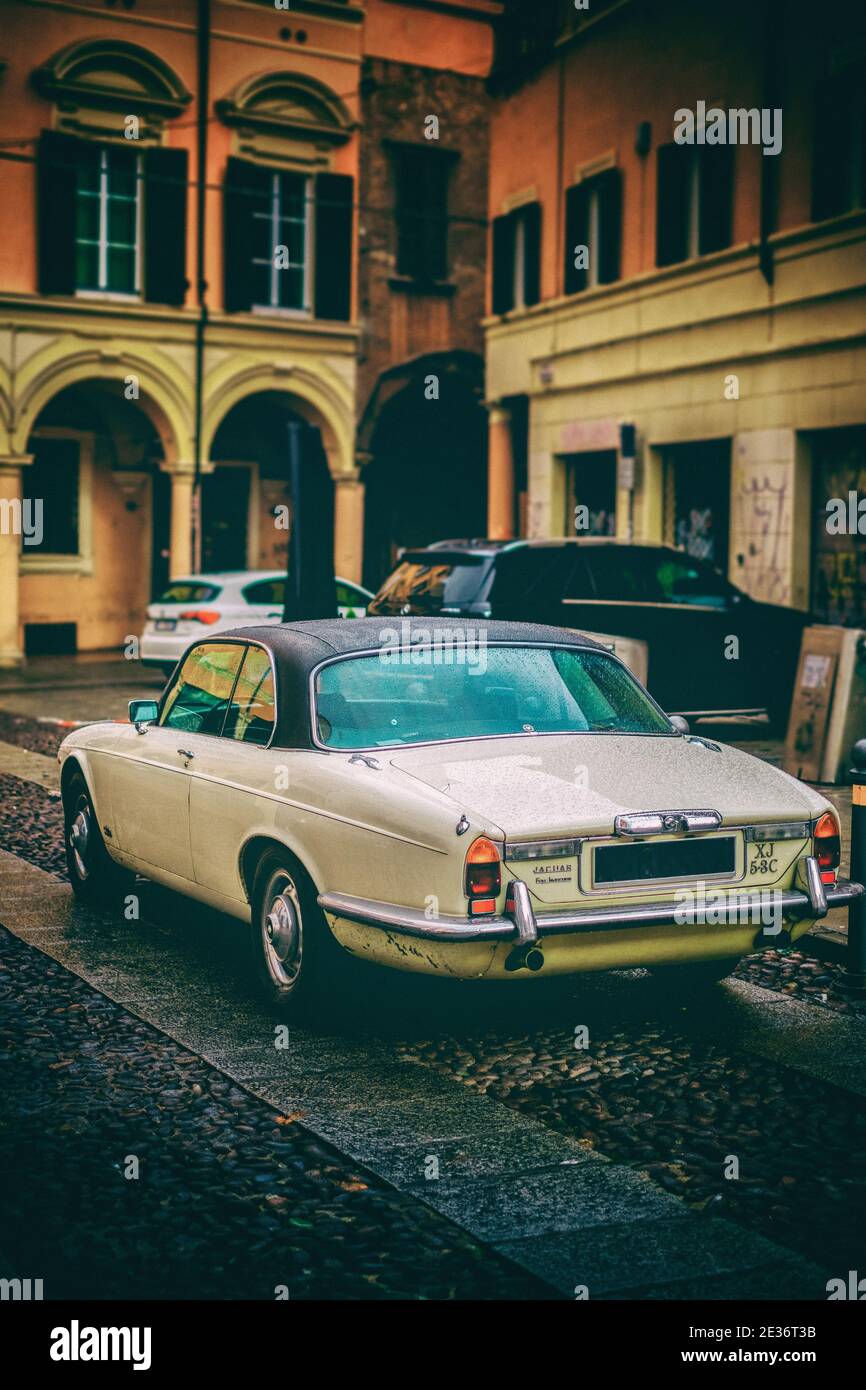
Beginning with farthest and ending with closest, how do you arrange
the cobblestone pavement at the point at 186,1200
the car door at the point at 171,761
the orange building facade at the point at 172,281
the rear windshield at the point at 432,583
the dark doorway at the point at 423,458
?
the dark doorway at the point at 423,458, the orange building facade at the point at 172,281, the rear windshield at the point at 432,583, the car door at the point at 171,761, the cobblestone pavement at the point at 186,1200

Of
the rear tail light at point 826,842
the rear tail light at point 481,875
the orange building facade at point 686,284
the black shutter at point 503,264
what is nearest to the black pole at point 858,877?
the rear tail light at point 826,842

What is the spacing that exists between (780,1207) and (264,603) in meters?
17.6

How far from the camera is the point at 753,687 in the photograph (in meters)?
15.8

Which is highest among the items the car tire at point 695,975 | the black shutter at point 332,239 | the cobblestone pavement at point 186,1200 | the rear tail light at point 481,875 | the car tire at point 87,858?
the black shutter at point 332,239

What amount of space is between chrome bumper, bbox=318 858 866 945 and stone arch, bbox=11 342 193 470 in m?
21.5

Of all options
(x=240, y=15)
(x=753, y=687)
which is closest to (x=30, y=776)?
(x=753, y=687)

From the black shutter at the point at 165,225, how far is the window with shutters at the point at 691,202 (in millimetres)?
8887

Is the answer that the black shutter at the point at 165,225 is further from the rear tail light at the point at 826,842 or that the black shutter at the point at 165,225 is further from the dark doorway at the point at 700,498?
the rear tail light at the point at 826,842

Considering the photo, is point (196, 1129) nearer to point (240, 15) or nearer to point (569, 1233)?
point (569, 1233)

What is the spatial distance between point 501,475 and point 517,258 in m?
3.32

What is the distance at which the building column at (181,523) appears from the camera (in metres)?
27.0

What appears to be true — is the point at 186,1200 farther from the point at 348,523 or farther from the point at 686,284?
the point at 348,523

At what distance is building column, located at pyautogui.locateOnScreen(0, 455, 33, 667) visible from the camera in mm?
25656

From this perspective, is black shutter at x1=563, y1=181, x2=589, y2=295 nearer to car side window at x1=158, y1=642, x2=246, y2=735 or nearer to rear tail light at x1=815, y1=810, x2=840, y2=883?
car side window at x1=158, y1=642, x2=246, y2=735
